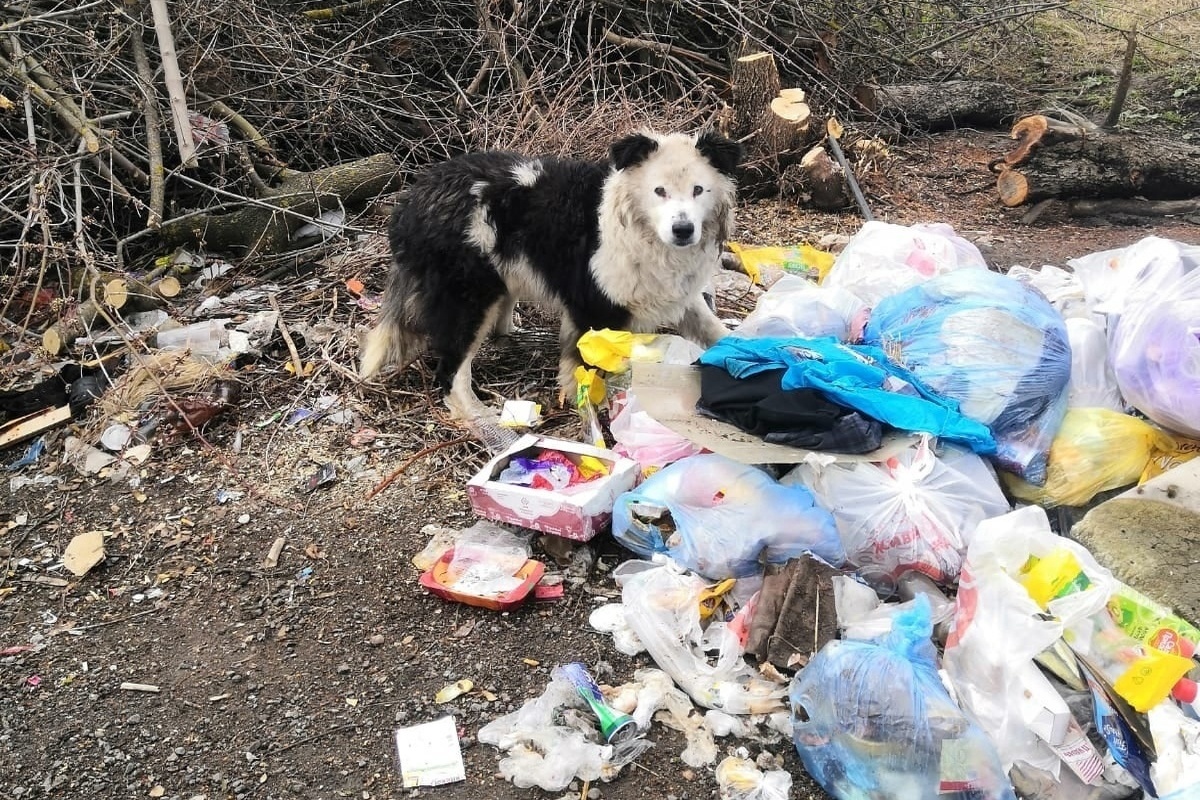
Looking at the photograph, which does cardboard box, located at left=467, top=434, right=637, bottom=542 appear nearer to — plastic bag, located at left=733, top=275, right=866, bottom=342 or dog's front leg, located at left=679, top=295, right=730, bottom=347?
plastic bag, located at left=733, top=275, right=866, bottom=342

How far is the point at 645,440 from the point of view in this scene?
296 centimetres

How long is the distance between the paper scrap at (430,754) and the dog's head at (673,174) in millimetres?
1858

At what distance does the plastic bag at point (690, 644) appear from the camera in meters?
2.21

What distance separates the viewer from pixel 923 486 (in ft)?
8.09

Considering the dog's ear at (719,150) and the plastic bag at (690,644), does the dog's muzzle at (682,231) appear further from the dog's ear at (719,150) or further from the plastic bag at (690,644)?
the plastic bag at (690,644)

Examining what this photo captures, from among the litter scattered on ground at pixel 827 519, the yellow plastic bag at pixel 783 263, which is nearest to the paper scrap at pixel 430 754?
the litter scattered on ground at pixel 827 519

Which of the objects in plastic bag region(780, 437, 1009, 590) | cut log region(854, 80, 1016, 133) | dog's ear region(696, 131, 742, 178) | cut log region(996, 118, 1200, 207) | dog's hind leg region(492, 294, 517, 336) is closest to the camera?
plastic bag region(780, 437, 1009, 590)

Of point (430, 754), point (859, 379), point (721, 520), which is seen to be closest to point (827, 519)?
point (721, 520)

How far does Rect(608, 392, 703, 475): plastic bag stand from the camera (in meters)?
2.90

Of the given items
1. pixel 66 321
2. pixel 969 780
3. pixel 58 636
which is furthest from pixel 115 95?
pixel 969 780

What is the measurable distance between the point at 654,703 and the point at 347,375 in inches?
85.4

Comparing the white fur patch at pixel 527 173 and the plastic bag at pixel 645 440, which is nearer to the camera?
the plastic bag at pixel 645 440

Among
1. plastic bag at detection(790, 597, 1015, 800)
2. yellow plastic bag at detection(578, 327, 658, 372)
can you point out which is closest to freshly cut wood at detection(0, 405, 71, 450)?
yellow plastic bag at detection(578, 327, 658, 372)

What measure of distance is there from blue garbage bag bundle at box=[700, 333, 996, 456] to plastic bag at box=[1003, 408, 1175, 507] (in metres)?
0.21
